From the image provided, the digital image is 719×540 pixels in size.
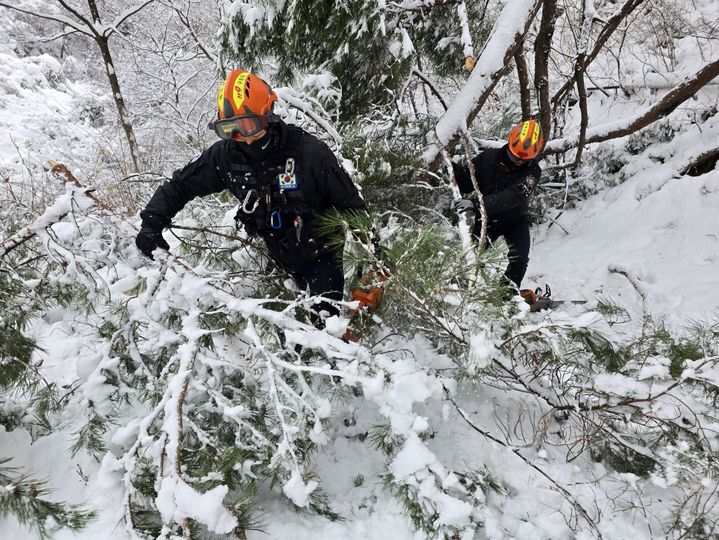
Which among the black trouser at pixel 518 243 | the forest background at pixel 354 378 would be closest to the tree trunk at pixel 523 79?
the forest background at pixel 354 378

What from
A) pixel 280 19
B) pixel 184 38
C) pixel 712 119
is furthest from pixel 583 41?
pixel 184 38

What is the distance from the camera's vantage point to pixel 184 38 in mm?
10203

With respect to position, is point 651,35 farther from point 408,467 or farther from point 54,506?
point 54,506

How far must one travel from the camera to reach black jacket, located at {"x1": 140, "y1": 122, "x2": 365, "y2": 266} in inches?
91.7

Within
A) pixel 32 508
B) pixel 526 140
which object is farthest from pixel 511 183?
pixel 32 508

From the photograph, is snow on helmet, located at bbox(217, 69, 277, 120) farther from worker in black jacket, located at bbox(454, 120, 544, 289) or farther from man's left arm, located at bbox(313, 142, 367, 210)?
worker in black jacket, located at bbox(454, 120, 544, 289)

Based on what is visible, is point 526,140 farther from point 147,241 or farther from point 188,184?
point 147,241

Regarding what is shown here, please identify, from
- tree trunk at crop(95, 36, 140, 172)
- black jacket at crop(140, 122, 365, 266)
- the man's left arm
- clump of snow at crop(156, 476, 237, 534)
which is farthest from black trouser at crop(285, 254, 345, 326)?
tree trunk at crop(95, 36, 140, 172)

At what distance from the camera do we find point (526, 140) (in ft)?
10.6

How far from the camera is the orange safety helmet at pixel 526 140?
10.6 feet

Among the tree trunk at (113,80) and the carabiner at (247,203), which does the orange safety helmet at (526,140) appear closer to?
the carabiner at (247,203)

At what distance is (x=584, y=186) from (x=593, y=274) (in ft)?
5.80

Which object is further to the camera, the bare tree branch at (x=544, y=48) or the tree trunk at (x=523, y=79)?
the tree trunk at (x=523, y=79)

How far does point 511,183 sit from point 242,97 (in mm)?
2405
